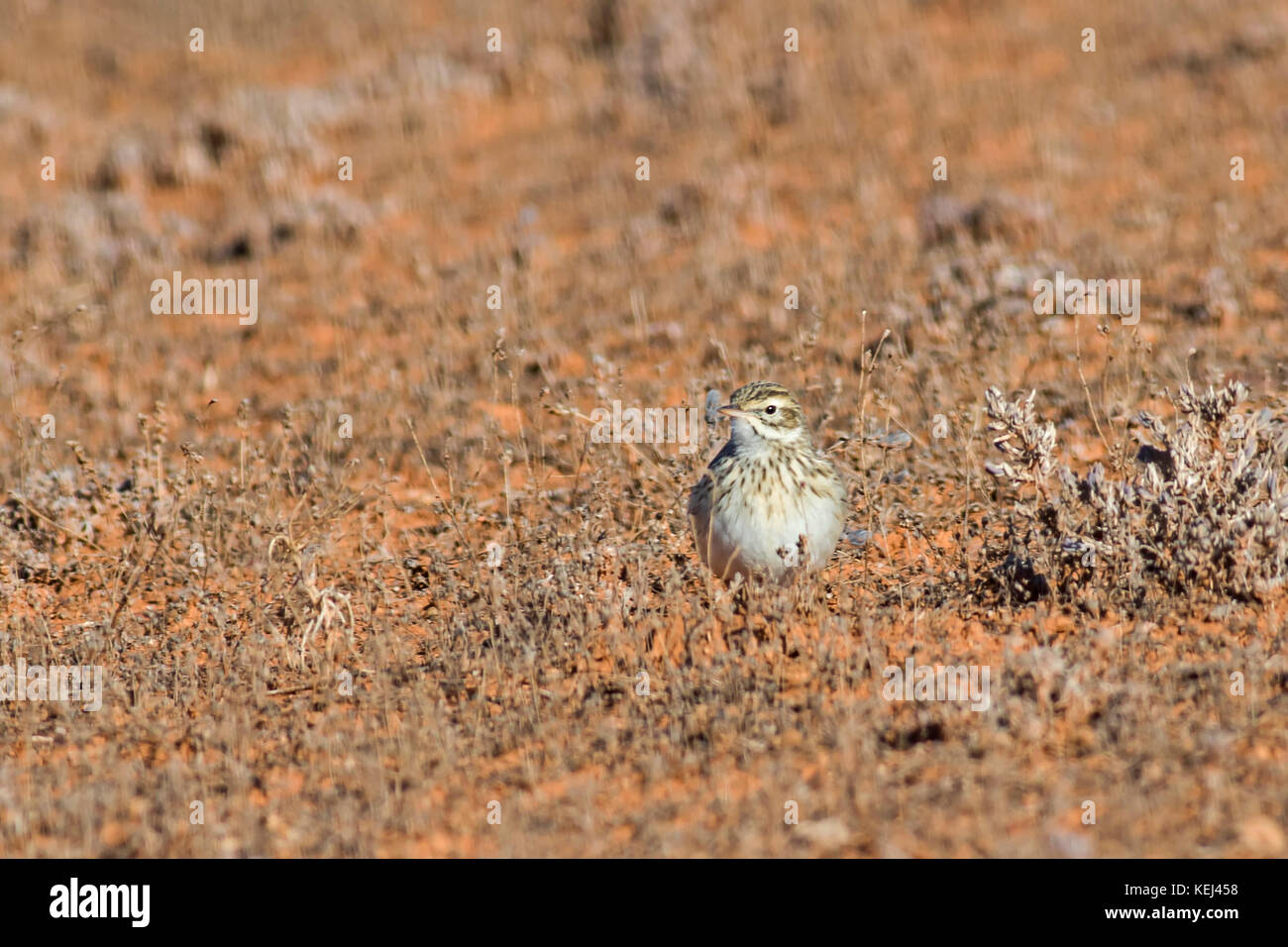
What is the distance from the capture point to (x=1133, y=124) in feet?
46.4

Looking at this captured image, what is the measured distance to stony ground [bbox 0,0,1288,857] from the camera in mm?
→ 5016

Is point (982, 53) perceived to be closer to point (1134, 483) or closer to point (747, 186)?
point (747, 186)

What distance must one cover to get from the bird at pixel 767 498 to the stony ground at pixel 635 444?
236 mm

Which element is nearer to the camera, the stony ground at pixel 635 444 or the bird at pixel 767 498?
the stony ground at pixel 635 444

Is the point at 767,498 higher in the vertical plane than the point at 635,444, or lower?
lower

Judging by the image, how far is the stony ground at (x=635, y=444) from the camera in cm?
502

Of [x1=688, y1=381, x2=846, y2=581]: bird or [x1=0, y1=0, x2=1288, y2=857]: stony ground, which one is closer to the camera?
[x1=0, y1=0, x2=1288, y2=857]: stony ground

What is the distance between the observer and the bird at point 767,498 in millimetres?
6141

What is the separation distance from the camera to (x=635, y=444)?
26.5 feet

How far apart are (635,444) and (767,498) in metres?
2.04

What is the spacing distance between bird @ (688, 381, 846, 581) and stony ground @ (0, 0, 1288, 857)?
24 centimetres

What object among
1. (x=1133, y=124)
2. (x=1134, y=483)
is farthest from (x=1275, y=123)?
(x=1134, y=483)

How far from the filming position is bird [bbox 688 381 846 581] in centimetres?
614
